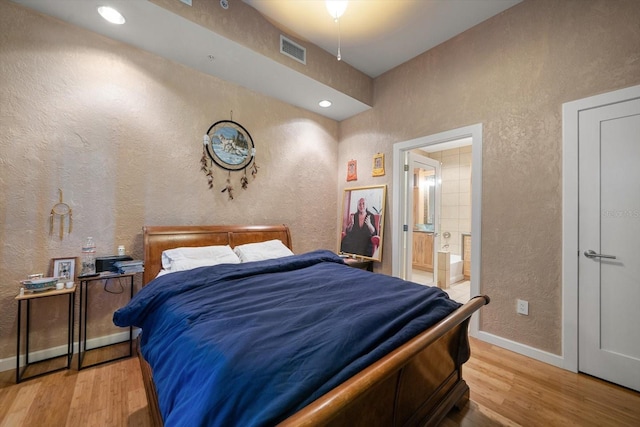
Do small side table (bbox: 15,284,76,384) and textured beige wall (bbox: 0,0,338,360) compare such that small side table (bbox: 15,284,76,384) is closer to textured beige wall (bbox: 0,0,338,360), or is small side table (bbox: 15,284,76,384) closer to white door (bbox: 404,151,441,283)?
textured beige wall (bbox: 0,0,338,360)

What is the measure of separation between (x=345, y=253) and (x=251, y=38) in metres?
2.86

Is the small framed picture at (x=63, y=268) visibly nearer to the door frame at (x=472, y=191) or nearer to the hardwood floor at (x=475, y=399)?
the hardwood floor at (x=475, y=399)

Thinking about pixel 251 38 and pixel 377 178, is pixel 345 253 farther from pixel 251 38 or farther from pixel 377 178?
pixel 251 38

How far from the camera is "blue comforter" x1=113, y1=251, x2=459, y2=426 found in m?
0.82

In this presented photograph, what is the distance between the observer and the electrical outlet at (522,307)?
229 centimetres

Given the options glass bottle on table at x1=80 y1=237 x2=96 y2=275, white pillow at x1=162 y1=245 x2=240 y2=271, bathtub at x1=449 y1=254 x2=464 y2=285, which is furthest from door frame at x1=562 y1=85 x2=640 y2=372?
glass bottle on table at x1=80 y1=237 x2=96 y2=275

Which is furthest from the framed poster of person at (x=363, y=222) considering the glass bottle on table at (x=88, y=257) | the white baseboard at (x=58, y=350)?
the glass bottle on table at (x=88, y=257)

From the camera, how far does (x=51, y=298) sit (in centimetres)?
211

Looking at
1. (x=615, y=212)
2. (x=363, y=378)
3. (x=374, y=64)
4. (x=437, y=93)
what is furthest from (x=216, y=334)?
(x=374, y=64)

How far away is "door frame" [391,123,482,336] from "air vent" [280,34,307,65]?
5.04 ft

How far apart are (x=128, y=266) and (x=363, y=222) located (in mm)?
2707

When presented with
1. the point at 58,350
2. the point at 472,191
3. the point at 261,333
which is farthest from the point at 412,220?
Result: the point at 58,350

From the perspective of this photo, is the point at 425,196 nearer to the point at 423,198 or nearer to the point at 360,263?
the point at 423,198

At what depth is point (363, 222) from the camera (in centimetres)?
367
